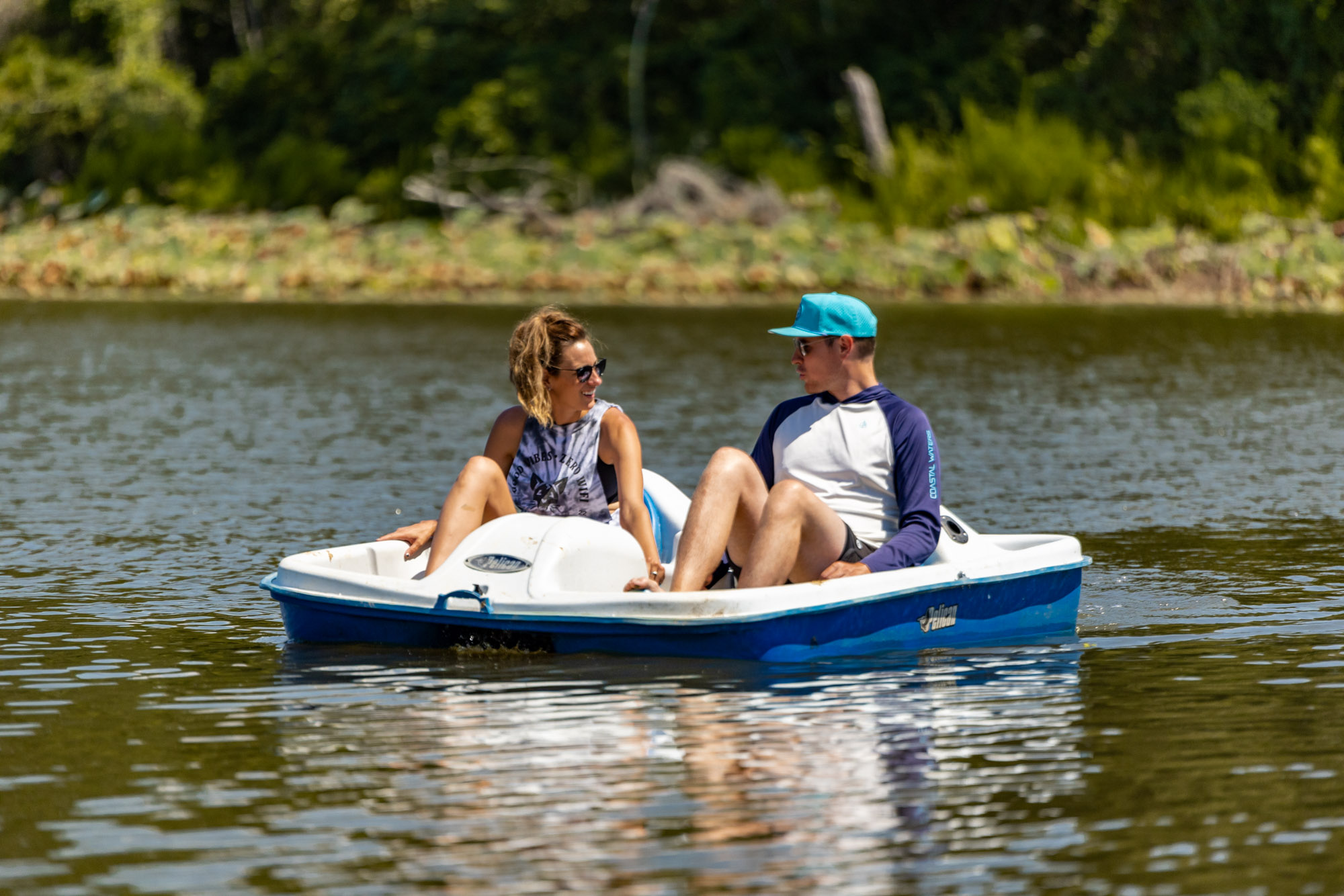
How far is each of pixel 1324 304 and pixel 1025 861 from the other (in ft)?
87.1

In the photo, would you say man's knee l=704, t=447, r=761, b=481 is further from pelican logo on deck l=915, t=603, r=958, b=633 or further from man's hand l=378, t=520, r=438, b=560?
man's hand l=378, t=520, r=438, b=560

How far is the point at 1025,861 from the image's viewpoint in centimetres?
561

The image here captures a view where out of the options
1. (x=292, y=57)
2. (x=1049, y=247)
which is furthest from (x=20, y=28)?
(x=1049, y=247)

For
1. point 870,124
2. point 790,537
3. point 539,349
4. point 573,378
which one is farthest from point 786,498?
point 870,124

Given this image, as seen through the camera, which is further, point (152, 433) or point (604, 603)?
point (152, 433)

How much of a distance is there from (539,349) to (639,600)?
1.23m

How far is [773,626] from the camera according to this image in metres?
7.95

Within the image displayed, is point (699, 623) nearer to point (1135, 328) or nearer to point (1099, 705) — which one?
point (1099, 705)

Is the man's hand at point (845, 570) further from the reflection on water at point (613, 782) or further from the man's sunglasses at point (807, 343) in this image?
the man's sunglasses at point (807, 343)

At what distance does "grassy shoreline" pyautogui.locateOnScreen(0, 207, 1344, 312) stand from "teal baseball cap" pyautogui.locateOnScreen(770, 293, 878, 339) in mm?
23599

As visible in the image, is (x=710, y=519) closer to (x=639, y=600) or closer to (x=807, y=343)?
(x=639, y=600)

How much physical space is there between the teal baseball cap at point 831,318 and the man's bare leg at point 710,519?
1.76ft

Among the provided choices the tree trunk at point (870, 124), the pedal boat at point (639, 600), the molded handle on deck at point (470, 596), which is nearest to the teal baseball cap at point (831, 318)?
the pedal boat at point (639, 600)

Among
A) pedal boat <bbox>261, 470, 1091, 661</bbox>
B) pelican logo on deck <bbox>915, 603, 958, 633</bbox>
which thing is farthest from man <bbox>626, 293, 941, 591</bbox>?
pelican logo on deck <bbox>915, 603, 958, 633</bbox>
